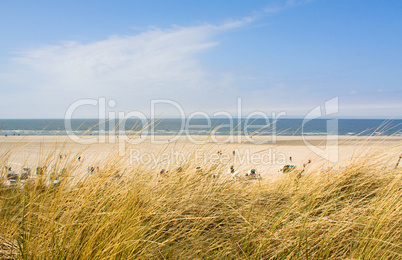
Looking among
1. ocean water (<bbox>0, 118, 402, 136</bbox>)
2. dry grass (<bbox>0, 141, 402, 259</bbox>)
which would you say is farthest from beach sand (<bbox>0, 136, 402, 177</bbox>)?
dry grass (<bbox>0, 141, 402, 259</bbox>)

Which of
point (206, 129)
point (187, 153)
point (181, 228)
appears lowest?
point (181, 228)

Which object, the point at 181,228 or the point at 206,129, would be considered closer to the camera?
the point at 181,228

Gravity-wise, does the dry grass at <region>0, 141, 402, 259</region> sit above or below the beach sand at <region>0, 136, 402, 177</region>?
below

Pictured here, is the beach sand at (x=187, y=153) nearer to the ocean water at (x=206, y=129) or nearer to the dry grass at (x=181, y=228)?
the ocean water at (x=206, y=129)

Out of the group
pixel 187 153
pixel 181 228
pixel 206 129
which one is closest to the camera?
pixel 181 228

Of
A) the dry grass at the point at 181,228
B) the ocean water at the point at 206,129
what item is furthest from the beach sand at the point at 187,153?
the dry grass at the point at 181,228

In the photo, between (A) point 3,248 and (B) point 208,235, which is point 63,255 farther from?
(B) point 208,235

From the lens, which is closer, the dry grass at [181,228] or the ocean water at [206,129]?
the dry grass at [181,228]

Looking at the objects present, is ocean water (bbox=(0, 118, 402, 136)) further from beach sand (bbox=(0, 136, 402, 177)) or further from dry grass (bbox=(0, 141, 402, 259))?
dry grass (bbox=(0, 141, 402, 259))

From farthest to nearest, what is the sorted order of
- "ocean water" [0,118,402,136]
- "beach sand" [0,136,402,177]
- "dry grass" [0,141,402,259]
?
"ocean water" [0,118,402,136]
"beach sand" [0,136,402,177]
"dry grass" [0,141,402,259]

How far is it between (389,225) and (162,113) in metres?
2.46

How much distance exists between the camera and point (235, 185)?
98.6 inches

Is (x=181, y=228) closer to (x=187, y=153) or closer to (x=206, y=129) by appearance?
(x=187, y=153)

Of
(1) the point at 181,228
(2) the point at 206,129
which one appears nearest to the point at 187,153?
(2) the point at 206,129
